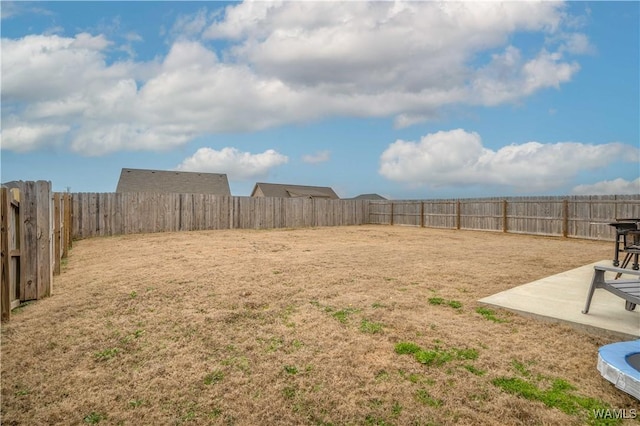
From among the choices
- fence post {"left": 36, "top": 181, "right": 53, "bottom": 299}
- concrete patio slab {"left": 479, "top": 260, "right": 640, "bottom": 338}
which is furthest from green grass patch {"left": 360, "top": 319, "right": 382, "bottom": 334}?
fence post {"left": 36, "top": 181, "right": 53, "bottom": 299}

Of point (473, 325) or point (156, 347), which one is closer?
point (156, 347)

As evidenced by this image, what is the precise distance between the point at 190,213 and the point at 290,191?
16.2 metres

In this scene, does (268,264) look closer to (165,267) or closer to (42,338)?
(165,267)

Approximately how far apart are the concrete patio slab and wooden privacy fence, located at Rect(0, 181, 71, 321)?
5.83 metres

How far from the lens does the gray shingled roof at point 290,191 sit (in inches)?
1229

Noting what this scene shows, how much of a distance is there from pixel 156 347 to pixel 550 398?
3.13 metres

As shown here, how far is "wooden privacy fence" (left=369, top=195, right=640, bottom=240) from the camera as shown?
42.5 ft

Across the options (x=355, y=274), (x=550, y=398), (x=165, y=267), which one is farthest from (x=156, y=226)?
(x=550, y=398)

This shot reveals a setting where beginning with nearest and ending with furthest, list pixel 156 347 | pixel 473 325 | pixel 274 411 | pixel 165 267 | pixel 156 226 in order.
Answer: pixel 274 411 < pixel 156 347 < pixel 473 325 < pixel 165 267 < pixel 156 226

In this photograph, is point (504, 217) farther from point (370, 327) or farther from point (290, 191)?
point (290, 191)

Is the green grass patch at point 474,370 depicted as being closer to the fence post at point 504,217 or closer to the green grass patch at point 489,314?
the green grass patch at point 489,314

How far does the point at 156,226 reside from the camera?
15.1 metres

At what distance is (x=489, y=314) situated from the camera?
3.99m

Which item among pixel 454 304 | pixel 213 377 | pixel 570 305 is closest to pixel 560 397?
pixel 454 304
